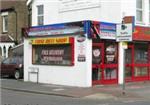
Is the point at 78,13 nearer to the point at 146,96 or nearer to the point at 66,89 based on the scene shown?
the point at 66,89

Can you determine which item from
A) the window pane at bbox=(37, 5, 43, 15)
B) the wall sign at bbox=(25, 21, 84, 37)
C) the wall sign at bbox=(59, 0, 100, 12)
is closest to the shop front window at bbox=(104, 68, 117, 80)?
the wall sign at bbox=(25, 21, 84, 37)

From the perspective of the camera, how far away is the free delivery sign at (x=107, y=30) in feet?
78.6

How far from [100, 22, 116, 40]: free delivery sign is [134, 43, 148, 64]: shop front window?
286 centimetres

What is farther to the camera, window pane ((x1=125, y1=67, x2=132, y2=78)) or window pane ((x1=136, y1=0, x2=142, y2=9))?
window pane ((x1=136, y1=0, x2=142, y2=9))

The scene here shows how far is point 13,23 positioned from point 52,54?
59.5 ft

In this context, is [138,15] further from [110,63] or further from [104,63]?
[104,63]

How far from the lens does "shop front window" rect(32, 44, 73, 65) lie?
24750 mm

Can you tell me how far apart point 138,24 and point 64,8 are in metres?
5.45

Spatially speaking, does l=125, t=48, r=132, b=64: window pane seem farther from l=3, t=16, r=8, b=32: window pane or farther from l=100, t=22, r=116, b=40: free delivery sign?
l=3, t=16, r=8, b=32: window pane

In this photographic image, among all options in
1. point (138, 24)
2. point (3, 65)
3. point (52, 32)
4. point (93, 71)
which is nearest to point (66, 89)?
point (93, 71)

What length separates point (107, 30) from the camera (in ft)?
79.7

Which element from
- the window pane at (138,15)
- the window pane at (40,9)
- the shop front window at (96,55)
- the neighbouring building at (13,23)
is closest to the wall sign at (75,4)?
the window pane at (40,9)

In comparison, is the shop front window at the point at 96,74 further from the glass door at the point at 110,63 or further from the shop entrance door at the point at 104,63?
the glass door at the point at 110,63

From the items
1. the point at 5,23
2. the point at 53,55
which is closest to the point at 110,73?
the point at 53,55
